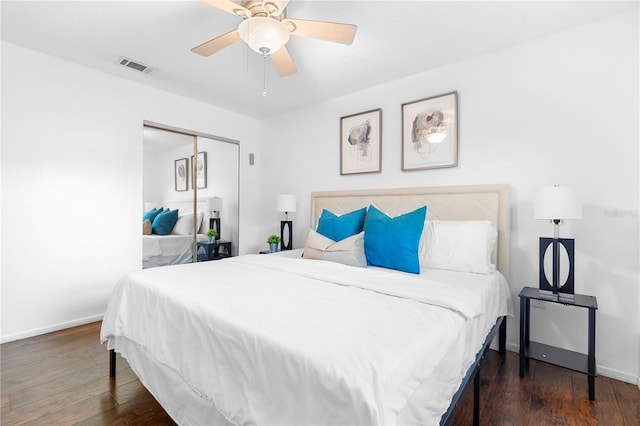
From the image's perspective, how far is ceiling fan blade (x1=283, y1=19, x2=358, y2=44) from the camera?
1.82m

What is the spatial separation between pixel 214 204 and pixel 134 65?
1801 millimetres

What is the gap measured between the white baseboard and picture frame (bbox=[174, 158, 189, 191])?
1624 mm

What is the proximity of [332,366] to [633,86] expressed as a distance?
108 inches

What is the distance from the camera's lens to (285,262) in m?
2.29

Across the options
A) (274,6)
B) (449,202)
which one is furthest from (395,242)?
(274,6)

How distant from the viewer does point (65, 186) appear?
9.41ft

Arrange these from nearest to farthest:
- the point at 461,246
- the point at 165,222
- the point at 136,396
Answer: the point at 136,396, the point at 461,246, the point at 165,222

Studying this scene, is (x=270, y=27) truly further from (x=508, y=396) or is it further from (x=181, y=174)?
(x=508, y=396)

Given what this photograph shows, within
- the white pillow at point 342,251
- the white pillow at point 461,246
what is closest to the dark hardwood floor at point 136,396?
the white pillow at point 461,246

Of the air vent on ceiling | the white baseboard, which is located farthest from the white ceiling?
the white baseboard

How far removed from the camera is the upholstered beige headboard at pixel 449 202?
2479mm

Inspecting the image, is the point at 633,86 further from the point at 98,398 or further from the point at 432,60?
the point at 98,398

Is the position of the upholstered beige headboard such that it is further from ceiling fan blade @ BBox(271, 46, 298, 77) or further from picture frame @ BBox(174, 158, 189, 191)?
picture frame @ BBox(174, 158, 189, 191)

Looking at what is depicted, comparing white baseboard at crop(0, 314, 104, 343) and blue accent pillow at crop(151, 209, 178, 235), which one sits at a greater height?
blue accent pillow at crop(151, 209, 178, 235)
